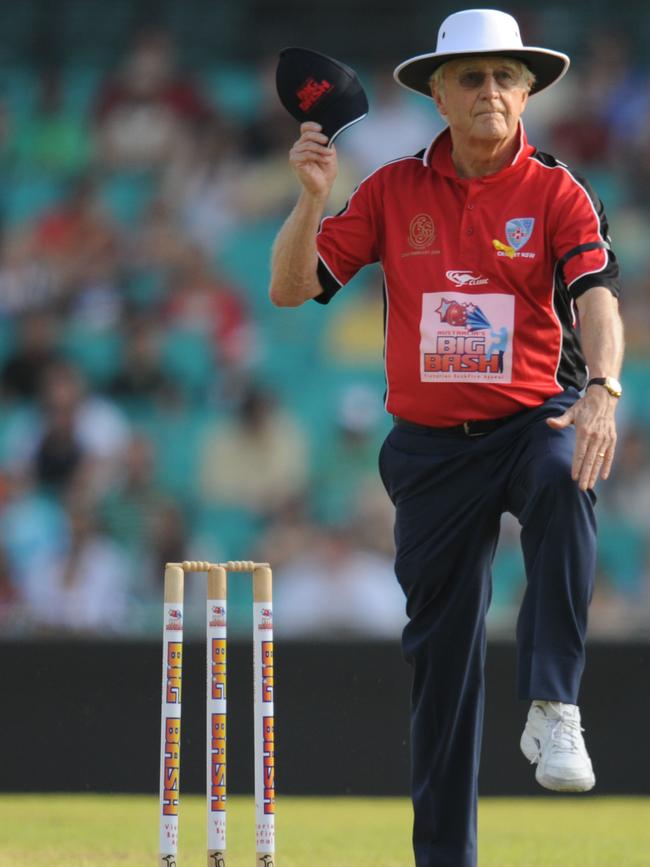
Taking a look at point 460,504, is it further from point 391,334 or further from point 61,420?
point 61,420

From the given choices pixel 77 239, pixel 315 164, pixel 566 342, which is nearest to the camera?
pixel 315 164

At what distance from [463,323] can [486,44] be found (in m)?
0.70

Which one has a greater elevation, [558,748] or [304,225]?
[304,225]

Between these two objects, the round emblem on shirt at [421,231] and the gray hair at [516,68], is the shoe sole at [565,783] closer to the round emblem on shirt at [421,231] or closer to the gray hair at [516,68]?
the round emblem on shirt at [421,231]

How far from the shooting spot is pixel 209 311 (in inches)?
432

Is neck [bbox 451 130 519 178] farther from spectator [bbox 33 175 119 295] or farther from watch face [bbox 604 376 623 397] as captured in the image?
spectator [bbox 33 175 119 295]

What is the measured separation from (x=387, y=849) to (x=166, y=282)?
6234 millimetres

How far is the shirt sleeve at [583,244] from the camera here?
419cm

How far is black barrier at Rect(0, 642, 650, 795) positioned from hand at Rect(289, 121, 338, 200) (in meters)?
3.28

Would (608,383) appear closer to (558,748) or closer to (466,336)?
(466,336)

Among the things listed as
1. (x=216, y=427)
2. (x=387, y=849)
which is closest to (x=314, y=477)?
(x=216, y=427)

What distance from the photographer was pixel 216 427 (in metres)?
10.5

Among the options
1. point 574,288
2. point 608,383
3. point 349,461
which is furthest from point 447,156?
point 349,461

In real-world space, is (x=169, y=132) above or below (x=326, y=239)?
above
